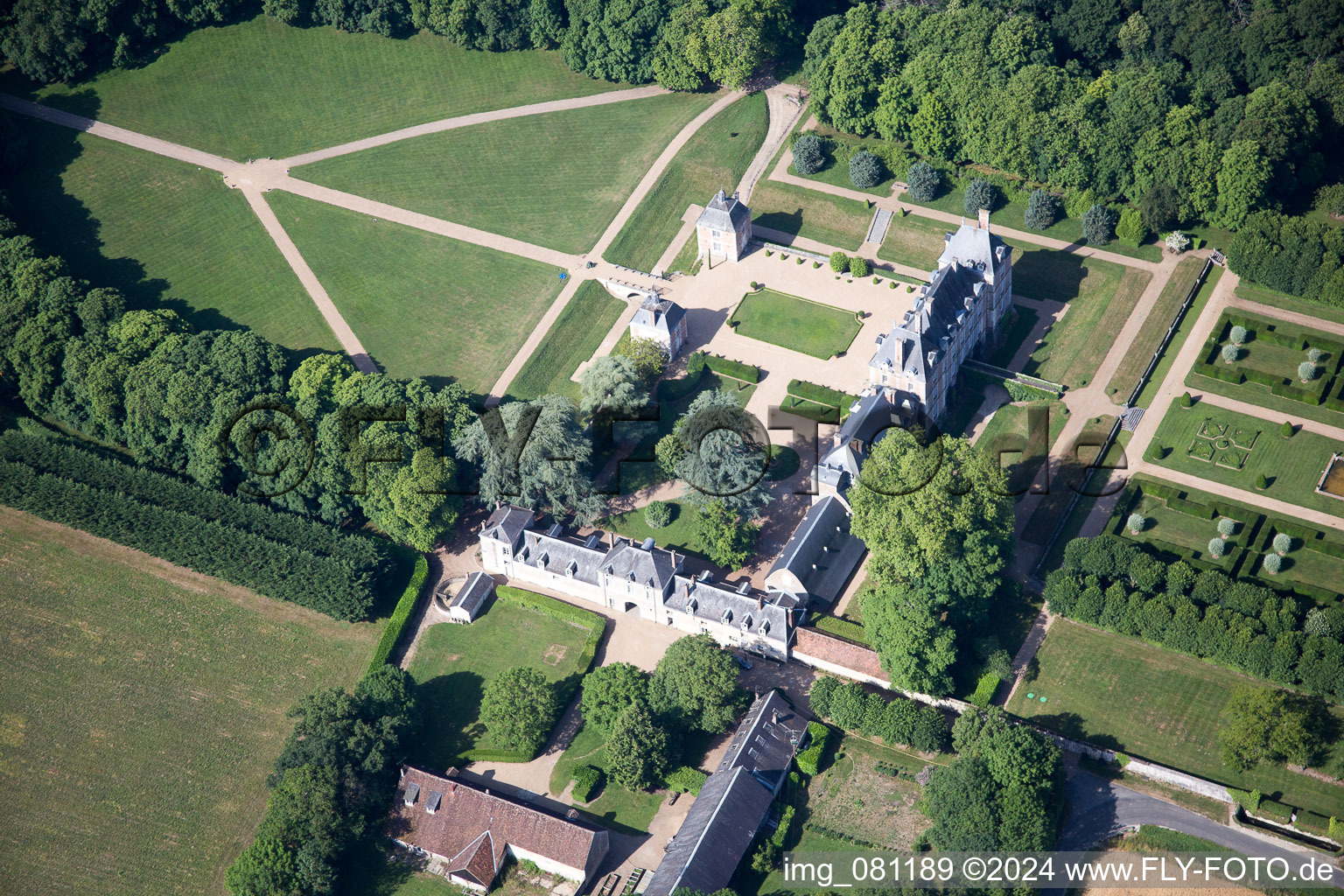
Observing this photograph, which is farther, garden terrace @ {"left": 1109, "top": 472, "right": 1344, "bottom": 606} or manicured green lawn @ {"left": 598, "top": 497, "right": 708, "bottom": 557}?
manicured green lawn @ {"left": 598, "top": 497, "right": 708, "bottom": 557}

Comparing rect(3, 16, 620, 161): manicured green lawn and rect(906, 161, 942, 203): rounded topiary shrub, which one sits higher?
rect(906, 161, 942, 203): rounded topiary shrub

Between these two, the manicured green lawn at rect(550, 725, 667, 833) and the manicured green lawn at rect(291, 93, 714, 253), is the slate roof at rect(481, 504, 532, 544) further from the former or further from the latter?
the manicured green lawn at rect(291, 93, 714, 253)

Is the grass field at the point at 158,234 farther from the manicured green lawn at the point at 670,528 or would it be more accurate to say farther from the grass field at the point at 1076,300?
the grass field at the point at 1076,300

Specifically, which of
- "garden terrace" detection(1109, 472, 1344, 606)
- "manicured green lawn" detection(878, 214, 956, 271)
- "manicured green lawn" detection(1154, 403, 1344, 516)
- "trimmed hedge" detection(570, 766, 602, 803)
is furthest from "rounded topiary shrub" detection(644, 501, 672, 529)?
"manicured green lawn" detection(1154, 403, 1344, 516)

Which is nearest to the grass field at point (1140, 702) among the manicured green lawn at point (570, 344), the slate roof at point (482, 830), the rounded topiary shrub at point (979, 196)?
the slate roof at point (482, 830)

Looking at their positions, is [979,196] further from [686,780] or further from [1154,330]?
[686,780]

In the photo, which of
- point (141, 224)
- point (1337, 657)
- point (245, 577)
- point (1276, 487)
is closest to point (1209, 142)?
point (1276, 487)

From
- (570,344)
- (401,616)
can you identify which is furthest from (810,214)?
(401,616)
